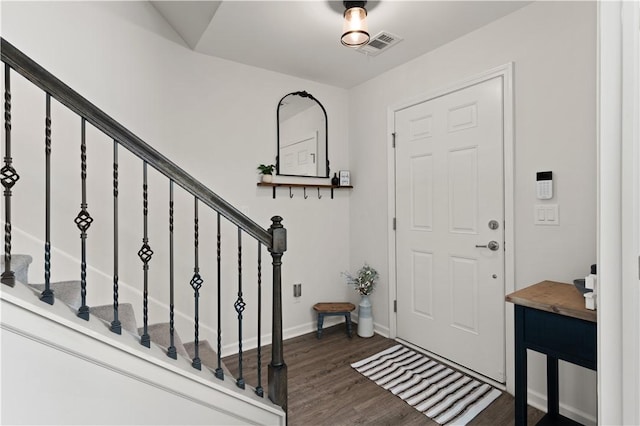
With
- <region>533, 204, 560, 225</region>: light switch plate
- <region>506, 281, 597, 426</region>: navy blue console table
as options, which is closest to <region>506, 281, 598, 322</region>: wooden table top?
<region>506, 281, 597, 426</region>: navy blue console table

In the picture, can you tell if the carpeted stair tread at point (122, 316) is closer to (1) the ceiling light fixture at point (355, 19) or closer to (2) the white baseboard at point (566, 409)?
(1) the ceiling light fixture at point (355, 19)

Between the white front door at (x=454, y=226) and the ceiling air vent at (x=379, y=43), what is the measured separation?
21.2 inches

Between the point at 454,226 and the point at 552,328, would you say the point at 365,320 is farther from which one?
A: the point at 552,328

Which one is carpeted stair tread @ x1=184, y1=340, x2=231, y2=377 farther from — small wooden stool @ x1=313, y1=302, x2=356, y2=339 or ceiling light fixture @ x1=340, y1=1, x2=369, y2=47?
ceiling light fixture @ x1=340, y1=1, x2=369, y2=47

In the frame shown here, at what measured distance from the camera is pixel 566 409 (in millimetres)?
1901

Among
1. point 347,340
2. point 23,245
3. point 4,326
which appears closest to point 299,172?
point 347,340

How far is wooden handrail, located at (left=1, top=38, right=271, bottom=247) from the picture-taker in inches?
42.3

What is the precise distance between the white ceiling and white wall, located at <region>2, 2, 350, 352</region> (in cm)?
23

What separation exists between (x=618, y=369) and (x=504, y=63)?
1.88 m

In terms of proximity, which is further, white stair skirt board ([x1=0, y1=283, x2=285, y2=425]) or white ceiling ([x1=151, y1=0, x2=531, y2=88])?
white ceiling ([x1=151, y1=0, x2=531, y2=88])

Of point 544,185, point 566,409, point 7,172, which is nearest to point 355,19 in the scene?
point 544,185

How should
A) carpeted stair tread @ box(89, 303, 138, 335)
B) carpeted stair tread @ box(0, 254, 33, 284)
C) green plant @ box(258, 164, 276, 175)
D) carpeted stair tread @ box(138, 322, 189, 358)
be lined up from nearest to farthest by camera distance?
1. carpeted stair tread @ box(0, 254, 33, 284)
2. carpeted stair tread @ box(89, 303, 138, 335)
3. carpeted stair tread @ box(138, 322, 189, 358)
4. green plant @ box(258, 164, 276, 175)

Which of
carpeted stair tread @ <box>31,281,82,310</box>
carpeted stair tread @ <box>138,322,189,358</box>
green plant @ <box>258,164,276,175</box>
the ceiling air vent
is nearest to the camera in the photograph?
carpeted stair tread @ <box>31,281,82,310</box>

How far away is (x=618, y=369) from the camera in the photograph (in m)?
1.06
